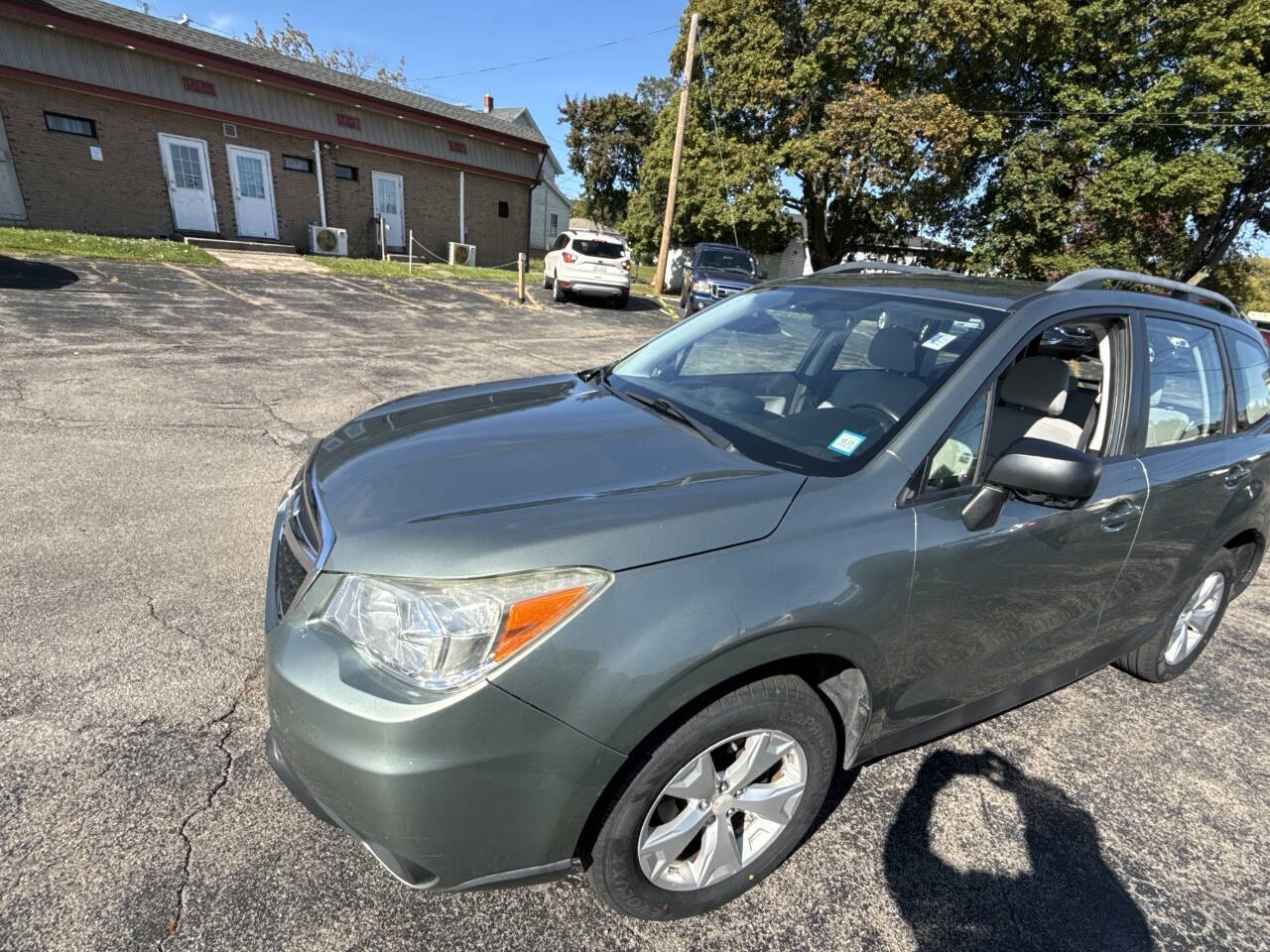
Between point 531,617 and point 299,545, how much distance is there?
2.72 ft

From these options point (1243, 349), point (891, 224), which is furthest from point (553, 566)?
point (891, 224)

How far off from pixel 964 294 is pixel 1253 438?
5.76ft

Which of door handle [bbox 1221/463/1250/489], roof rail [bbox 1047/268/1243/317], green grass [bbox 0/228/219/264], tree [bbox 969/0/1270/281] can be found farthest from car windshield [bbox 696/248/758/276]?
door handle [bbox 1221/463/1250/489]

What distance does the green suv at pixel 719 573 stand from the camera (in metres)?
1.50

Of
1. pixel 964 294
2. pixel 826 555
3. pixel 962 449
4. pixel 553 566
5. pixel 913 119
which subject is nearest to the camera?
pixel 553 566

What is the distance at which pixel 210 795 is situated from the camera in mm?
2135

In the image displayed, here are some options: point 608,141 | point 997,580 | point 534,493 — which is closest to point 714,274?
point 997,580

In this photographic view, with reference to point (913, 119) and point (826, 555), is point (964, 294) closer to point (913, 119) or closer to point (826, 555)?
point (826, 555)

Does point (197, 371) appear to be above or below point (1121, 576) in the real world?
below

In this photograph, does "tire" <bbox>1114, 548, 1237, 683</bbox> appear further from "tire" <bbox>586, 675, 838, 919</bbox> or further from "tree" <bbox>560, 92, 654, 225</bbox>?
"tree" <bbox>560, 92, 654, 225</bbox>

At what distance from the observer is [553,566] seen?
153 cm

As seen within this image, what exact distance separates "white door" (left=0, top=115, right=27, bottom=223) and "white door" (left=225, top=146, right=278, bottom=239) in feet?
15.1

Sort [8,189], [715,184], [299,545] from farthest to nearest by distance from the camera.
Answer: [715,184] → [8,189] → [299,545]

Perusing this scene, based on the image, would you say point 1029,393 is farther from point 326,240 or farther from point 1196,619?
point 326,240
